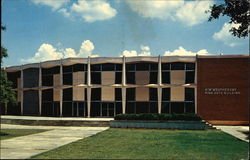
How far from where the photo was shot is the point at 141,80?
4294 cm

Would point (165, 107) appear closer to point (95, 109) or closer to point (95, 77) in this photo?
point (95, 109)

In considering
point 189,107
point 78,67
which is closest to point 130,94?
point 189,107

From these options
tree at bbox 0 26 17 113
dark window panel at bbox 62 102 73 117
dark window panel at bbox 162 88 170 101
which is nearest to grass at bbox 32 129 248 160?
tree at bbox 0 26 17 113

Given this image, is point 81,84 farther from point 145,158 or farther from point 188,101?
point 145,158

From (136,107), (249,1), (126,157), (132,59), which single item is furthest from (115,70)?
(126,157)

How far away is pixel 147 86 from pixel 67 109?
12192 millimetres

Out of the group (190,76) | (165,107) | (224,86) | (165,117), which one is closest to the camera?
(165,117)

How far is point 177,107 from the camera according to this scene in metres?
41.8

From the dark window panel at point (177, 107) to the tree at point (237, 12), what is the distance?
20.1 m

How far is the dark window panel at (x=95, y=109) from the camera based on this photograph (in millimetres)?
44094

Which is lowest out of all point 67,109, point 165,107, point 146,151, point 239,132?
point 239,132

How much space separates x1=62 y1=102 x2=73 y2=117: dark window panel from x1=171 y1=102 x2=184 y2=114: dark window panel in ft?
46.5

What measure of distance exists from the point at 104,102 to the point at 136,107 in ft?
14.5

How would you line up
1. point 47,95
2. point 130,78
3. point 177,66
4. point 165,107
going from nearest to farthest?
1. point 177,66
2. point 165,107
3. point 130,78
4. point 47,95
